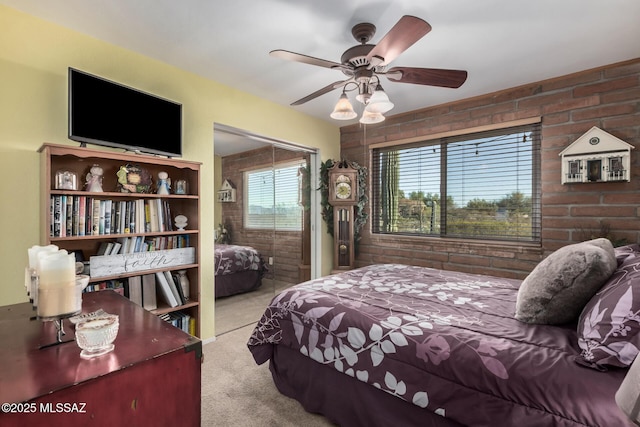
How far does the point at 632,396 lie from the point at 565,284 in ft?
2.73

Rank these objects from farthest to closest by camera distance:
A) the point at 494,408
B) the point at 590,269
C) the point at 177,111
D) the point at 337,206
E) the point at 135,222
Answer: the point at 337,206 → the point at 177,111 → the point at 135,222 → the point at 590,269 → the point at 494,408

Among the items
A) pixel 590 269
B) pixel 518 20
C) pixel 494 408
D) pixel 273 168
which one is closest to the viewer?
pixel 494 408

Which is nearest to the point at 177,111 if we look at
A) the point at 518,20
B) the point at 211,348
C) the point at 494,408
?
the point at 211,348

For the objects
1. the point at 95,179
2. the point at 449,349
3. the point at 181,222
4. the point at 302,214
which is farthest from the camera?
the point at 302,214

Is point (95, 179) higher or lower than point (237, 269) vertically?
higher

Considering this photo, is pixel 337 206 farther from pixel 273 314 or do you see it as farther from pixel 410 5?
pixel 410 5

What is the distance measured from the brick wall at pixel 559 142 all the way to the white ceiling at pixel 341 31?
0.19 metres

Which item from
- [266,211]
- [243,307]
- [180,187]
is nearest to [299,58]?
[180,187]

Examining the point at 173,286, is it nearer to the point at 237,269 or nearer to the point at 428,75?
the point at 237,269

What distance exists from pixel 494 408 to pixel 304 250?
303cm

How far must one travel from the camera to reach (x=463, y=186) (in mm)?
3455

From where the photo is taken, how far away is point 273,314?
2025 mm

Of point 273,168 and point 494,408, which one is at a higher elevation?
point 273,168

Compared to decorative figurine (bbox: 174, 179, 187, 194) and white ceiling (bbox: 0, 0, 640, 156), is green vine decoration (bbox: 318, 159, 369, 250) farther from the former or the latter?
decorative figurine (bbox: 174, 179, 187, 194)
